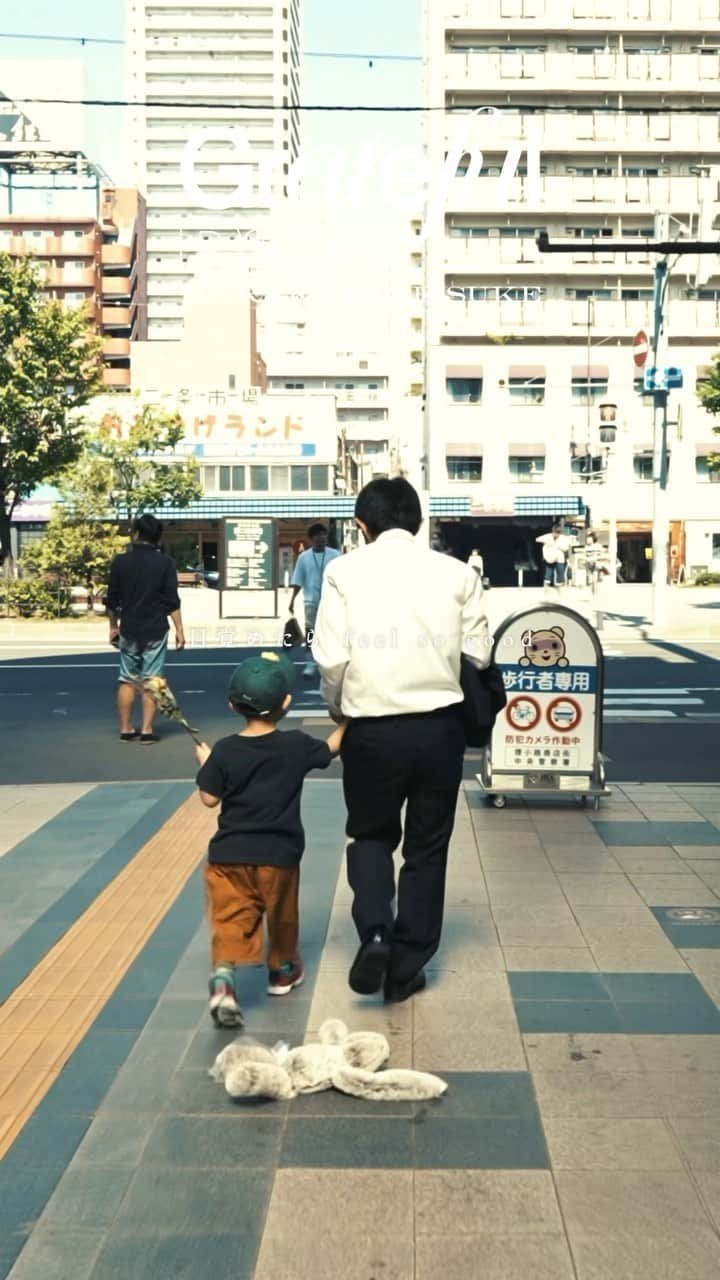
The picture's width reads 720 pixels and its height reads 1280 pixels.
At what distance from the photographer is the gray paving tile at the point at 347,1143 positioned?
3484mm

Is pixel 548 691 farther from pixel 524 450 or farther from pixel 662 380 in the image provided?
pixel 524 450

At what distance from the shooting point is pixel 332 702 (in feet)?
15.4

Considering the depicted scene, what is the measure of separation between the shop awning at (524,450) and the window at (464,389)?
2.76 metres

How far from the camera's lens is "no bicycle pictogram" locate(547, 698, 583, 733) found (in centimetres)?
852

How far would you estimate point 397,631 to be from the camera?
4.55 m

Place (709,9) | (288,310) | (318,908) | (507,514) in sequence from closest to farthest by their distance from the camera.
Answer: (318,908) → (507,514) → (709,9) → (288,310)

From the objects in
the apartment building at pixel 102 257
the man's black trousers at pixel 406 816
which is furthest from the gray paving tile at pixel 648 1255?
the apartment building at pixel 102 257

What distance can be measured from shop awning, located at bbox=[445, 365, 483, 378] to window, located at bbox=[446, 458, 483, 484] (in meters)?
3.87

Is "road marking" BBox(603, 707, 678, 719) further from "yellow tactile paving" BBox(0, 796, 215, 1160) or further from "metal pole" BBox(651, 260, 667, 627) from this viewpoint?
"metal pole" BBox(651, 260, 667, 627)

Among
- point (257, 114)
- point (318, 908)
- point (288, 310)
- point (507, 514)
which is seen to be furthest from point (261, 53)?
point (318, 908)

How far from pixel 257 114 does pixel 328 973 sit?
5925 inches

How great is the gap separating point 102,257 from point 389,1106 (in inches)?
3845

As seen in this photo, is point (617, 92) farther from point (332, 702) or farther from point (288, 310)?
point (332, 702)

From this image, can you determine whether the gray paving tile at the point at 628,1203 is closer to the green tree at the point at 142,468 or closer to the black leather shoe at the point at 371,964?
the black leather shoe at the point at 371,964
